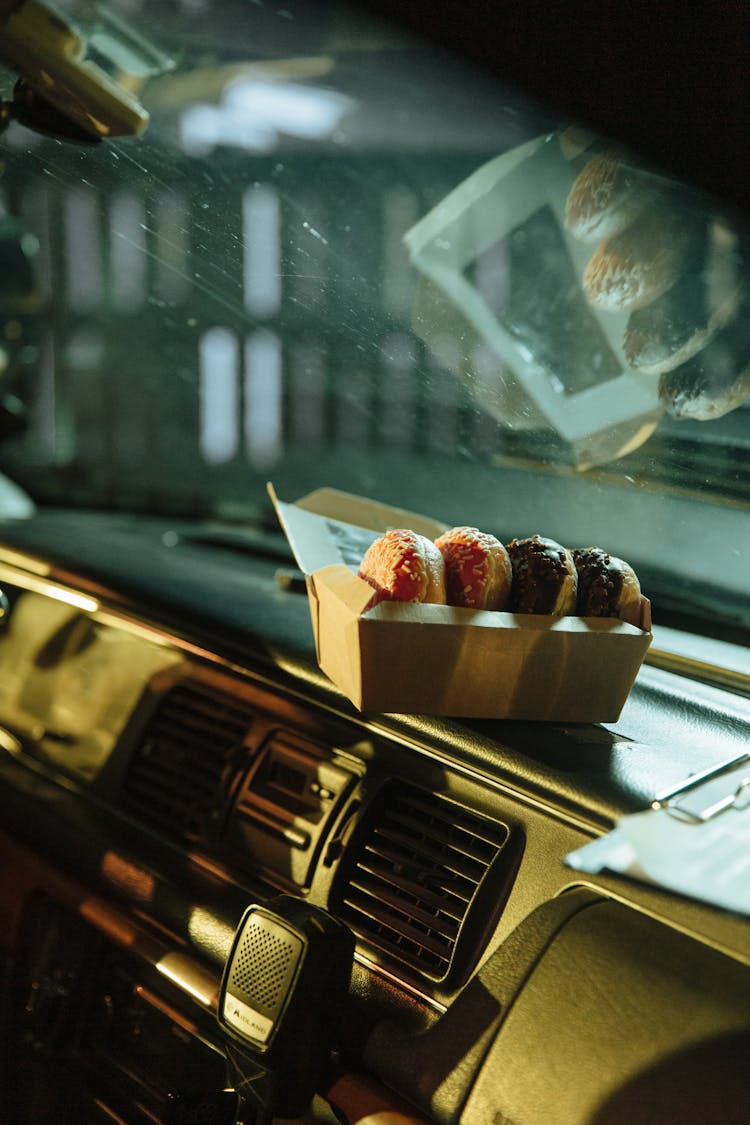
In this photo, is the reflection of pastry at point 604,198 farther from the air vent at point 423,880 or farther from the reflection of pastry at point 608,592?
the air vent at point 423,880

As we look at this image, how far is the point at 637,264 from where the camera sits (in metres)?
1.16

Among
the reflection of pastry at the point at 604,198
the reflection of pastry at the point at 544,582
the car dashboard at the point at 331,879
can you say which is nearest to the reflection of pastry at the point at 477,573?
the reflection of pastry at the point at 544,582

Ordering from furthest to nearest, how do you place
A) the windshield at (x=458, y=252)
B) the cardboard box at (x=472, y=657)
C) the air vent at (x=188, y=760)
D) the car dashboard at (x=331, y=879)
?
1. the air vent at (x=188, y=760)
2. the cardboard box at (x=472, y=657)
3. the windshield at (x=458, y=252)
4. the car dashboard at (x=331, y=879)

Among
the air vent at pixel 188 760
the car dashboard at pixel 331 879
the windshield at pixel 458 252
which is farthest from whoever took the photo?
the air vent at pixel 188 760

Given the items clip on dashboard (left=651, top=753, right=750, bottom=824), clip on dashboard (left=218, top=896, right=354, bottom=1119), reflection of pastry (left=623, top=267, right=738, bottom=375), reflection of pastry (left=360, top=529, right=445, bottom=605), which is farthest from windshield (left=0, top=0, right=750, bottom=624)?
clip on dashboard (left=218, top=896, right=354, bottom=1119)

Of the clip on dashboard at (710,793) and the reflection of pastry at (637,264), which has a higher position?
the reflection of pastry at (637,264)

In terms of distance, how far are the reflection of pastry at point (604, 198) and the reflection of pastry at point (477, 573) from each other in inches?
16.5

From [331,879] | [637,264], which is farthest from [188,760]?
[637,264]

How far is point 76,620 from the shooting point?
185cm

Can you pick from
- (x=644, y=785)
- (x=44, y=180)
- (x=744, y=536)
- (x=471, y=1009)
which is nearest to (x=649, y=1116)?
(x=471, y=1009)

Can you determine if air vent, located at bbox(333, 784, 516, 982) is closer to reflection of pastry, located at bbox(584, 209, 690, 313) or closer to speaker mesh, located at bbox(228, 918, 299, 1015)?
speaker mesh, located at bbox(228, 918, 299, 1015)

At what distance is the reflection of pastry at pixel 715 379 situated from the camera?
116 centimetres

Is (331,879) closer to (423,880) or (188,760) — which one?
(423,880)

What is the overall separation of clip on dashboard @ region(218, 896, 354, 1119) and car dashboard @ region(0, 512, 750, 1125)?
0.20 feet
